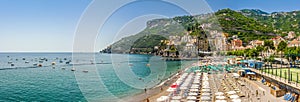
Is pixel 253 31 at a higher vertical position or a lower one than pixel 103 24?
higher

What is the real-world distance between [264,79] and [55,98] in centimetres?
1400

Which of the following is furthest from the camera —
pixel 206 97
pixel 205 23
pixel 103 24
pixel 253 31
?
pixel 253 31

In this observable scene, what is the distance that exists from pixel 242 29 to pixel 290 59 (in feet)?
180

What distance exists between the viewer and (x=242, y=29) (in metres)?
80.2

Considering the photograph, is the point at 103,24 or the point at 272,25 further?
the point at 272,25

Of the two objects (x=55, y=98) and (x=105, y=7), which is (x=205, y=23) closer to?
(x=55, y=98)

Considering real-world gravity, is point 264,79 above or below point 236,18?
below

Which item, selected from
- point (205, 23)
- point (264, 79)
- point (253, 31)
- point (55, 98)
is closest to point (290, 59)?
point (264, 79)

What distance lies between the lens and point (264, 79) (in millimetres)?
16797

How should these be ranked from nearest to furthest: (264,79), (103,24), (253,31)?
(103,24), (264,79), (253,31)

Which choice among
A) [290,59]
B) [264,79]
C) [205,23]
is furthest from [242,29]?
[264,79]

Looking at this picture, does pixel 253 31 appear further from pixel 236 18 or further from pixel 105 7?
pixel 105 7

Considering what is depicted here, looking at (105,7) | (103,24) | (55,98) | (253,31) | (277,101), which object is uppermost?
(253,31)

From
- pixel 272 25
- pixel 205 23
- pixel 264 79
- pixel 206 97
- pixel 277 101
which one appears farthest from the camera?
pixel 272 25
